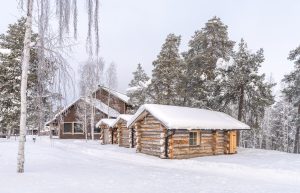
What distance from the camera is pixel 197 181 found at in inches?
491

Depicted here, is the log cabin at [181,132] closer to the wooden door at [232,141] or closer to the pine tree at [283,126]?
the wooden door at [232,141]

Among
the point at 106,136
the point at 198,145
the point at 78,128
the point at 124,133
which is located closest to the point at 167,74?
the point at 124,133

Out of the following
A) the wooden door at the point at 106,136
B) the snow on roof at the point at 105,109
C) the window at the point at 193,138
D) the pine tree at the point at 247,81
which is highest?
the pine tree at the point at 247,81

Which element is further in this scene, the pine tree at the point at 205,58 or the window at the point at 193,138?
the pine tree at the point at 205,58

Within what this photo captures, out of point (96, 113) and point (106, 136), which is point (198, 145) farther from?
point (96, 113)

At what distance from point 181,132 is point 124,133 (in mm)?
12059

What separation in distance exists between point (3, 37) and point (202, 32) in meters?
21.5

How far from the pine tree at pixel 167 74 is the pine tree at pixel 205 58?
1.85 meters

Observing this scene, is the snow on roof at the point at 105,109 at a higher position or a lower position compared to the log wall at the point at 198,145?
higher

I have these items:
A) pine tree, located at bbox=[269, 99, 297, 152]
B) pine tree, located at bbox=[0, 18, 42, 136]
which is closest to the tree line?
pine tree, located at bbox=[0, 18, 42, 136]

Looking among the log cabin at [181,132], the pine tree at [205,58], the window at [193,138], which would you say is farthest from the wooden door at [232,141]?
the pine tree at [205,58]

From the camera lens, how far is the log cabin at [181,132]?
22.4 m

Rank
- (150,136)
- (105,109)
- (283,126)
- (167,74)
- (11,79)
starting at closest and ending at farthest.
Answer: (150,136) < (11,79) < (167,74) < (105,109) < (283,126)

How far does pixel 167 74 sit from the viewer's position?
1481 inches
